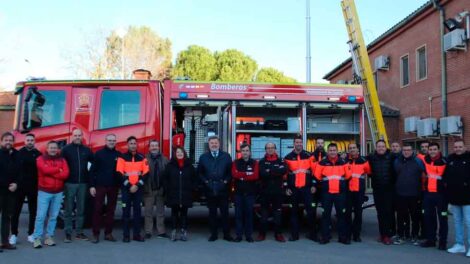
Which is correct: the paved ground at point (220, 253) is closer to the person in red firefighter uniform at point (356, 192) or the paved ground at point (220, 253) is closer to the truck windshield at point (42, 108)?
the person in red firefighter uniform at point (356, 192)

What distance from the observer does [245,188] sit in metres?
8.31

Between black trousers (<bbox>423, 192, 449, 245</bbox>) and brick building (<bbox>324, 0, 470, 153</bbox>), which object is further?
brick building (<bbox>324, 0, 470, 153</bbox>)

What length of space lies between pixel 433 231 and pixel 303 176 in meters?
2.26

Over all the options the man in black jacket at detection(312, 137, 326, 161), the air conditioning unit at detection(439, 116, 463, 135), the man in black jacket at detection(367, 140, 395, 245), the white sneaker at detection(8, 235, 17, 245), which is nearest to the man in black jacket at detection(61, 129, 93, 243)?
the white sneaker at detection(8, 235, 17, 245)

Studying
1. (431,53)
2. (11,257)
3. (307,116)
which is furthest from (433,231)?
(431,53)

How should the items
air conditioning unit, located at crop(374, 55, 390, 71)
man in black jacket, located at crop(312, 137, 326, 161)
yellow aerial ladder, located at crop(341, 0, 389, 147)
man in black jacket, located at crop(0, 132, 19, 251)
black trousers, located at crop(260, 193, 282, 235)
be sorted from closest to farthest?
man in black jacket, located at crop(0, 132, 19, 251) < black trousers, located at crop(260, 193, 282, 235) < man in black jacket, located at crop(312, 137, 326, 161) < yellow aerial ladder, located at crop(341, 0, 389, 147) < air conditioning unit, located at crop(374, 55, 390, 71)

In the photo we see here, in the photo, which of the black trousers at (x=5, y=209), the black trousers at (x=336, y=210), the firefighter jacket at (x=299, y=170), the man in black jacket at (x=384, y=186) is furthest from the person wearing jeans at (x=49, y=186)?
the man in black jacket at (x=384, y=186)

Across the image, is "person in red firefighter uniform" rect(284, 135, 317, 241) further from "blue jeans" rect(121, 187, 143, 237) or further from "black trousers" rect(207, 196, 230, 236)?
"blue jeans" rect(121, 187, 143, 237)

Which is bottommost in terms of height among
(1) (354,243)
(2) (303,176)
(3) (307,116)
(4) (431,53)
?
(1) (354,243)

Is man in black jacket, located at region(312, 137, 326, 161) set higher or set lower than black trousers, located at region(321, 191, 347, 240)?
higher

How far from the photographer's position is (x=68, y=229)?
8062 millimetres

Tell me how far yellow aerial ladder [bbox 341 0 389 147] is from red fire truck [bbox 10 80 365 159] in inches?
32.4

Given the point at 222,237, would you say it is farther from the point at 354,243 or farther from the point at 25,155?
the point at 25,155

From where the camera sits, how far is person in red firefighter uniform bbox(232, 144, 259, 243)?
27.2ft
